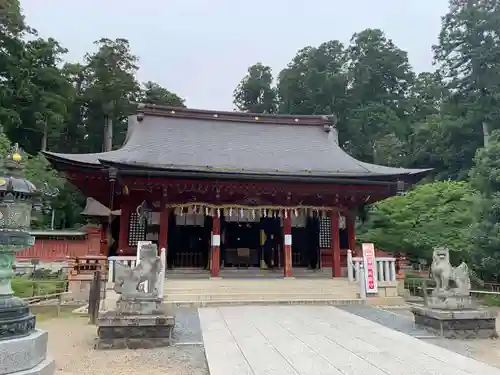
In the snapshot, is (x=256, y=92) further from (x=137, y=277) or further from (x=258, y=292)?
(x=137, y=277)

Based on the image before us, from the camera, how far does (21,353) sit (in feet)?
10.7

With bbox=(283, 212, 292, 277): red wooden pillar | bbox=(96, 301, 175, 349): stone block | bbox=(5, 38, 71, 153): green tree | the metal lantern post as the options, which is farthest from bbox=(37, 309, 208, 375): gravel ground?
bbox=(5, 38, 71, 153): green tree

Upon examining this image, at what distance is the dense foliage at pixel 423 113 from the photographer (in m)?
13.8

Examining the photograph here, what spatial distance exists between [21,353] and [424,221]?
15.1m

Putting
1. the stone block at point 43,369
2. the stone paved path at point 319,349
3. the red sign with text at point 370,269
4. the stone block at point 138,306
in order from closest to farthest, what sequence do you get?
the stone block at point 43,369, the stone paved path at point 319,349, the stone block at point 138,306, the red sign with text at point 370,269

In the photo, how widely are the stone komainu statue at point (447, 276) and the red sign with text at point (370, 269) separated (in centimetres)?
381

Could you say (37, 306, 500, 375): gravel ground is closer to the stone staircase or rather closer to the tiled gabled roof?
the stone staircase

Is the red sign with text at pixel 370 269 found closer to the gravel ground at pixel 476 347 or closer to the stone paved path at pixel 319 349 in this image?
the stone paved path at pixel 319 349

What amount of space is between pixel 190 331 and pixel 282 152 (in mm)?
9981

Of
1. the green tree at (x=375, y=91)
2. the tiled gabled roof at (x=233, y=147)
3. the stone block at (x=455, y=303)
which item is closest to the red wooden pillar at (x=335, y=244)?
the tiled gabled roof at (x=233, y=147)

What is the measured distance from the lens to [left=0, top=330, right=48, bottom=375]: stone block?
313 cm

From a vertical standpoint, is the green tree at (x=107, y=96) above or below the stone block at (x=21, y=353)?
above

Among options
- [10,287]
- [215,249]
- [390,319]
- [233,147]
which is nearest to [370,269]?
[390,319]

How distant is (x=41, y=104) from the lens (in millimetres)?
31812
